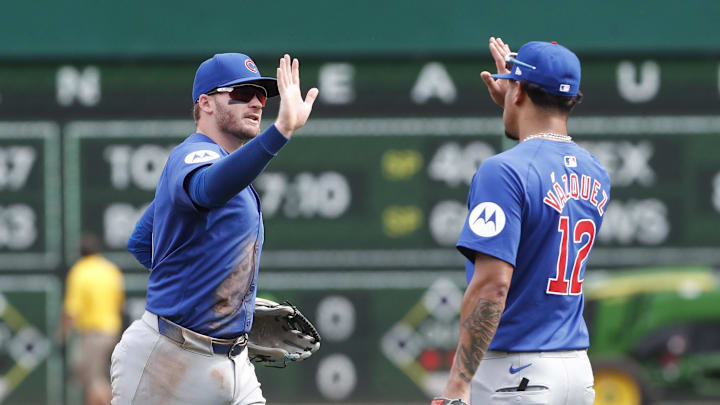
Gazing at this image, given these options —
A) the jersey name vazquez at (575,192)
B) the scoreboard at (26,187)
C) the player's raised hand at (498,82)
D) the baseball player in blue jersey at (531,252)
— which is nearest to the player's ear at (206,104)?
the player's raised hand at (498,82)

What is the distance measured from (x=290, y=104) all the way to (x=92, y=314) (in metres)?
6.75

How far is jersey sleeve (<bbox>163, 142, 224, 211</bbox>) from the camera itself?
467 cm

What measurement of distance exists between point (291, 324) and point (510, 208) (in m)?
1.59

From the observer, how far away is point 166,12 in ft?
37.7

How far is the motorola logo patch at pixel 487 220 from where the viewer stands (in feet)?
13.9

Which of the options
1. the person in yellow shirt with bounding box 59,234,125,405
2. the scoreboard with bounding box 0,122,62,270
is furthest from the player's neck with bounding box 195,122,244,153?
the scoreboard with bounding box 0,122,62,270

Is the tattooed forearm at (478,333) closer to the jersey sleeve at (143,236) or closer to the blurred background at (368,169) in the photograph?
the jersey sleeve at (143,236)

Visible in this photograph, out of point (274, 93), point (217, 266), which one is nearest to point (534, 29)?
point (274, 93)

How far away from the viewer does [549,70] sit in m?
4.52

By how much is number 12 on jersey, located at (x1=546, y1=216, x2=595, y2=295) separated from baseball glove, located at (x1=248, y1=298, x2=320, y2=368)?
55.3 inches

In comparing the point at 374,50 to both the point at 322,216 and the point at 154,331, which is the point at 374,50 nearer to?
the point at 322,216

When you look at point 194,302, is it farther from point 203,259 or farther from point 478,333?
point 478,333

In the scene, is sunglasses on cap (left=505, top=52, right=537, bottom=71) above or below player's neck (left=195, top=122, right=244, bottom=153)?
above

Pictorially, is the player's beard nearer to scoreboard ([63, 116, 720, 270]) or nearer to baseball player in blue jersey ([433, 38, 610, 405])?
baseball player in blue jersey ([433, 38, 610, 405])
